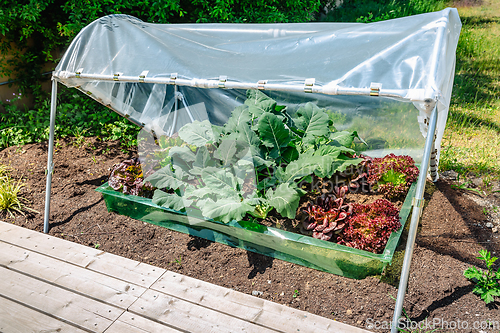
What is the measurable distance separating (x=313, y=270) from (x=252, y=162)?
33.6 inches

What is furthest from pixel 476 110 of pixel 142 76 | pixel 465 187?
pixel 142 76

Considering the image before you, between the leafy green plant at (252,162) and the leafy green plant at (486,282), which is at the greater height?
the leafy green plant at (252,162)

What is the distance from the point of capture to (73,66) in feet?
8.32

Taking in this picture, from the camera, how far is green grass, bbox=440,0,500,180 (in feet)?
10.9

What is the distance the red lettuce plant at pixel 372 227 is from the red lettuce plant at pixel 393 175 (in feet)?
1.21

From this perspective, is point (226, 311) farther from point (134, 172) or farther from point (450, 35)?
point (450, 35)

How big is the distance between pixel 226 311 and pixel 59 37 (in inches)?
171

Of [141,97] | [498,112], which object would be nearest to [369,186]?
[141,97]

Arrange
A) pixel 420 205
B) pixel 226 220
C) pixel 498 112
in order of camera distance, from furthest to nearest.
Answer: pixel 498 112 → pixel 226 220 → pixel 420 205

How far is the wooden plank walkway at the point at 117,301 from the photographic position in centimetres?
184

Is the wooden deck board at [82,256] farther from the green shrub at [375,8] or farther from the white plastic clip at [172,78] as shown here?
the green shrub at [375,8]

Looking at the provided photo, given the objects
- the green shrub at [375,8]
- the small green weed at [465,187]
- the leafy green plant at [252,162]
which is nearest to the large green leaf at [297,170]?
the leafy green plant at [252,162]

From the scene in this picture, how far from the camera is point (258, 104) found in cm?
277

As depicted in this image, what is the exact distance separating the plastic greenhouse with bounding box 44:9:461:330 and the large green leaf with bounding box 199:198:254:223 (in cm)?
75
